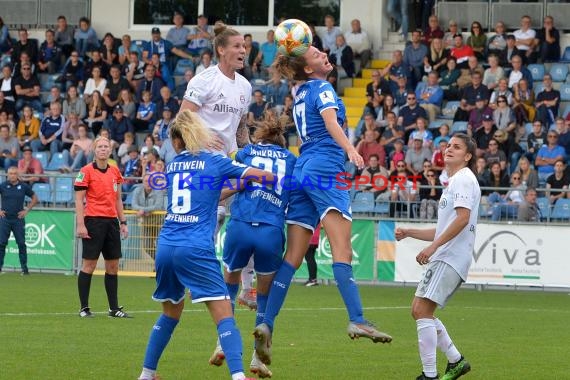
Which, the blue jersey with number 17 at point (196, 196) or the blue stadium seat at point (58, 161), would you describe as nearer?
the blue jersey with number 17 at point (196, 196)

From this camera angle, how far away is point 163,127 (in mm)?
26953

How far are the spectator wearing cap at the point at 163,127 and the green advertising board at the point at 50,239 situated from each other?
379 centimetres

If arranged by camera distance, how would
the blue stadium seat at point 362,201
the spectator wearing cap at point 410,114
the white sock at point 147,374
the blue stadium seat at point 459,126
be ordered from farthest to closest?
the spectator wearing cap at point 410,114, the blue stadium seat at point 459,126, the blue stadium seat at point 362,201, the white sock at point 147,374

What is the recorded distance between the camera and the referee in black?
74.9ft

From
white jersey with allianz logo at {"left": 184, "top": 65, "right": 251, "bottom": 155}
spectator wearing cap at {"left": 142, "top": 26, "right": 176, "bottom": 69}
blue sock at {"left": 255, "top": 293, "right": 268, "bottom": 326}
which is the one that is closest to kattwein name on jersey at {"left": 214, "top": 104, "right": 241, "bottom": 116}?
white jersey with allianz logo at {"left": 184, "top": 65, "right": 251, "bottom": 155}

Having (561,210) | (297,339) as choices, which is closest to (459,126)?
(561,210)

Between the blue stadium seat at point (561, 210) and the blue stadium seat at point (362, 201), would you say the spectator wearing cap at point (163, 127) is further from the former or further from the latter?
the blue stadium seat at point (561, 210)

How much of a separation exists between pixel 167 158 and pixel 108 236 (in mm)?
10319

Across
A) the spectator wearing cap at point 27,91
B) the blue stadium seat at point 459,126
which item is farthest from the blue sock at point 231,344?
the spectator wearing cap at point 27,91

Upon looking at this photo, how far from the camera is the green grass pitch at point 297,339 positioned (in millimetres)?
10102

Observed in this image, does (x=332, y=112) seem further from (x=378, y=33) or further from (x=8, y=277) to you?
(x=378, y=33)

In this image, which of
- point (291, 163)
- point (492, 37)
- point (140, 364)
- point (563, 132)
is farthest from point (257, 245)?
point (492, 37)

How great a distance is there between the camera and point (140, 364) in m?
10.3

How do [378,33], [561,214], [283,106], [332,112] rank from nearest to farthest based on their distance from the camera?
1. [332,112]
2. [561,214]
3. [283,106]
4. [378,33]
